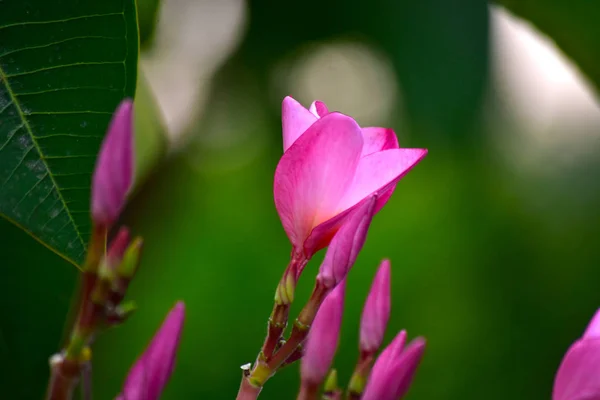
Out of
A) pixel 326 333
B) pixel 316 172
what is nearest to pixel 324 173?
pixel 316 172

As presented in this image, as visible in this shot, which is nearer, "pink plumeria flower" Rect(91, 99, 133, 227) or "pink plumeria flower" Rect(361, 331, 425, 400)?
"pink plumeria flower" Rect(91, 99, 133, 227)

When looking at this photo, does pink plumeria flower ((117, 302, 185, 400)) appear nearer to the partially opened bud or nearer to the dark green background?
the partially opened bud

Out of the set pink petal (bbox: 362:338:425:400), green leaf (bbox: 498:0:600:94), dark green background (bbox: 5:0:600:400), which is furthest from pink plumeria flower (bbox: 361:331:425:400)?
dark green background (bbox: 5:0:600:400)

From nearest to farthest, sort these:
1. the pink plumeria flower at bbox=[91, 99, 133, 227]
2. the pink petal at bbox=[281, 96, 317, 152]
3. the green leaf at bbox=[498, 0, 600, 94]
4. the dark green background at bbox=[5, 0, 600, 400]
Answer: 1. the pink plumeria flower at bbox=[91, 99, 133, 227]
2. the pink petal at bbox=[281, 96, 317, 152]
3. the green leaf at bbox=[498, 0, 600, 94]
4. the dark green background at bbox=[5, 0, 600, 400]

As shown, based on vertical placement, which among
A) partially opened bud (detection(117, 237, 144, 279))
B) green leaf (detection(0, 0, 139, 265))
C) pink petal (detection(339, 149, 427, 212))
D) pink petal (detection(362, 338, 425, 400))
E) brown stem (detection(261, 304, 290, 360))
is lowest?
pink petal (detection(362, 338, 425, 400))

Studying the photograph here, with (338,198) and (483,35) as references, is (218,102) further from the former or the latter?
(338,198)

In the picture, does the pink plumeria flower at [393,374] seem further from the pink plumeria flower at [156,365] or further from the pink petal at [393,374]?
the pink plumeria flower at [156,365]

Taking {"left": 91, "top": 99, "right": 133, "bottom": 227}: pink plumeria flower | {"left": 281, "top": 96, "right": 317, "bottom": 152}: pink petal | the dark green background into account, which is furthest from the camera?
the dark green background

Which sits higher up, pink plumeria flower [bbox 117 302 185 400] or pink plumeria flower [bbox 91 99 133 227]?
pink plumeria flower [bbox 91 99 133 227]
